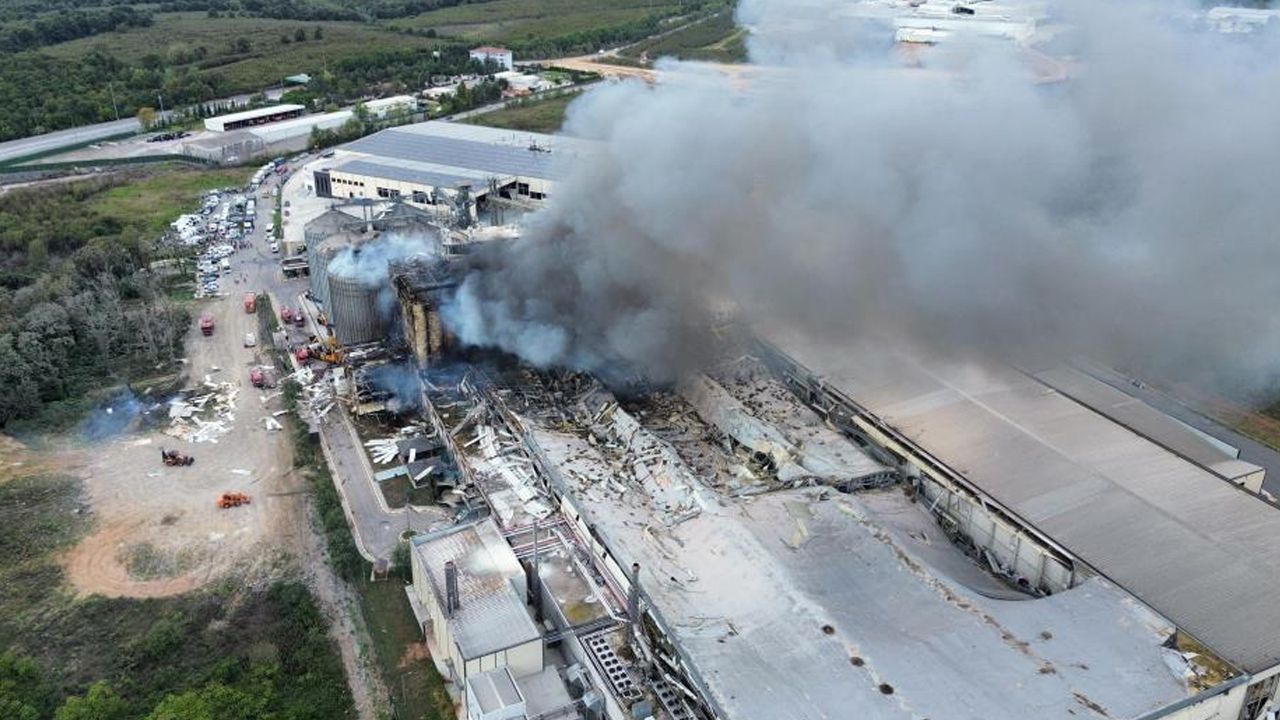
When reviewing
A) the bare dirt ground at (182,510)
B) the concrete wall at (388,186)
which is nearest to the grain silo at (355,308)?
the bare dirt ground at (182,510)

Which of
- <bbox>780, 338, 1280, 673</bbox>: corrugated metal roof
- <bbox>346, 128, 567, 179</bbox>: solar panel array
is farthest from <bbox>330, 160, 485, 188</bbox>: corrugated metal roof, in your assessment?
<bbox>780, 338, 1280, 673</bbox>: corrugated metal roof

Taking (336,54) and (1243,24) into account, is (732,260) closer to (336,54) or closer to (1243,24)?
(1243,24)

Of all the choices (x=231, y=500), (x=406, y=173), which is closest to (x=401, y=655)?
(x=231, y=500)

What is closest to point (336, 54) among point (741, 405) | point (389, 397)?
point (389, 397)

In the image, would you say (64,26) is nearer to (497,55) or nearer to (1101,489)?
(497,55)

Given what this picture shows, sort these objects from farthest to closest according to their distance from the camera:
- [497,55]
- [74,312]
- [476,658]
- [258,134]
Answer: [497,55], [258,134], [74,312], [476,658]

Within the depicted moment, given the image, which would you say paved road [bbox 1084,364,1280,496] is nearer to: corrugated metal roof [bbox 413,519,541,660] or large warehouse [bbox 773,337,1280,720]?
large warehouse [bbox 773,337,1280,720]
